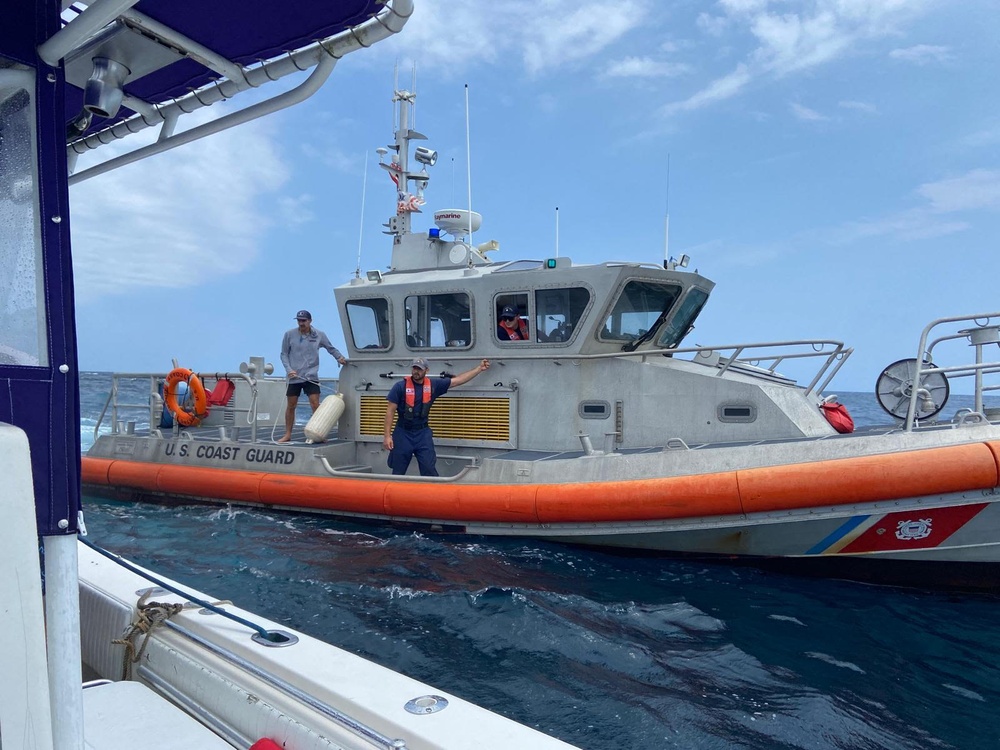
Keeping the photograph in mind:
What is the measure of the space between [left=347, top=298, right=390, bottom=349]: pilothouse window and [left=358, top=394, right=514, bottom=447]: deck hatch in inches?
38.5

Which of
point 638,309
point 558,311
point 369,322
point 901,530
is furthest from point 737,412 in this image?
point 369,322

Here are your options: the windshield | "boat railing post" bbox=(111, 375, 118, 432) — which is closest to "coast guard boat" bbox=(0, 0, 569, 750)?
the windshield

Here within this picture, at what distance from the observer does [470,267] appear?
7.08 meters

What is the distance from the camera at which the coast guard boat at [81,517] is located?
145cm

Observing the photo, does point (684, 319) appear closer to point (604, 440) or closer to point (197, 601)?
point (604, 440)

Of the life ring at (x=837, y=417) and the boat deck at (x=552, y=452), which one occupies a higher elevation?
the life ring at (x=837, y=417)

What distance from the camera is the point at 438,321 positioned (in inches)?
281

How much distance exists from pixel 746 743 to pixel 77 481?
2.82 metres

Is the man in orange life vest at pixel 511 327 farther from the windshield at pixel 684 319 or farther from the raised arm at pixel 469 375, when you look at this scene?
the windshield at pixel 684 319

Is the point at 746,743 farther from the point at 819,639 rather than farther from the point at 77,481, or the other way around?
the point at 77,481

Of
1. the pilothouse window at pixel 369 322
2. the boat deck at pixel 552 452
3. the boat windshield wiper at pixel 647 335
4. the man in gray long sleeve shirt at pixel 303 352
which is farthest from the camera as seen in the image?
the man in gray long sleeve shirt at pixel 303 352

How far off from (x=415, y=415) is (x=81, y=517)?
5.04 meters

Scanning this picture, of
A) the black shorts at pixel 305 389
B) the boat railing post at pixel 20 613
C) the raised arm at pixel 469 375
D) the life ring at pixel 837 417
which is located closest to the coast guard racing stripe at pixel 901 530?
the life ring at pixel 837 417

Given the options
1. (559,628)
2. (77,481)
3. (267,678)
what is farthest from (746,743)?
(77,481)
